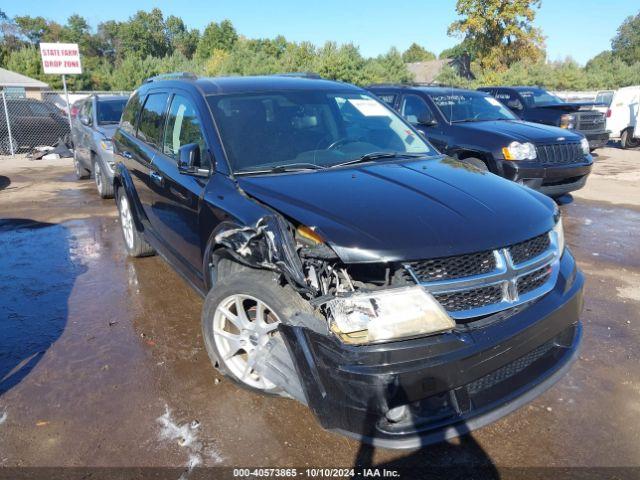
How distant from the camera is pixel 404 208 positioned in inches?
103

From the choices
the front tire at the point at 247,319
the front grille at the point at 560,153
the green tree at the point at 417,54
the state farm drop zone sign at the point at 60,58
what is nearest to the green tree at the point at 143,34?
the green tree at the point at 417,54

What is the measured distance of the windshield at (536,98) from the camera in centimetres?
1328

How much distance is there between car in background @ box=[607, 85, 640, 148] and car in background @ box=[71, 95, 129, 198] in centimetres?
1490

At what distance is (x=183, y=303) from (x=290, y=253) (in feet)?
7.85

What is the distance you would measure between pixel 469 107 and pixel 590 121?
21.8ft

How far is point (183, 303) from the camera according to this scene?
14.7 ft

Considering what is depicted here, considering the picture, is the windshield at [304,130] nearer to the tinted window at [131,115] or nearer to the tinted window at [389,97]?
the tinted window at [131,115]

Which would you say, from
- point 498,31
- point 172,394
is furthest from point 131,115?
point 498,31

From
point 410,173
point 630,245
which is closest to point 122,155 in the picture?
point 410,173

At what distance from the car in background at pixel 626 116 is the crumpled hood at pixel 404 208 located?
50.4 feet

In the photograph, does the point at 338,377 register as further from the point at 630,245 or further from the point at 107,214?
the point at 107,214

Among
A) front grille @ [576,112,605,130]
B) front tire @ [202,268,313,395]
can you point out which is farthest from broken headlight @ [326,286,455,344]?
front grille @ [576,112,605,130]

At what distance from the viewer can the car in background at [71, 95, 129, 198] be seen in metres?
7.98

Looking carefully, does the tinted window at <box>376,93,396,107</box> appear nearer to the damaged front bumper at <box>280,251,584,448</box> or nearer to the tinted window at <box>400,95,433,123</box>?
the tinted window at <box>400,95,433,123</box>
